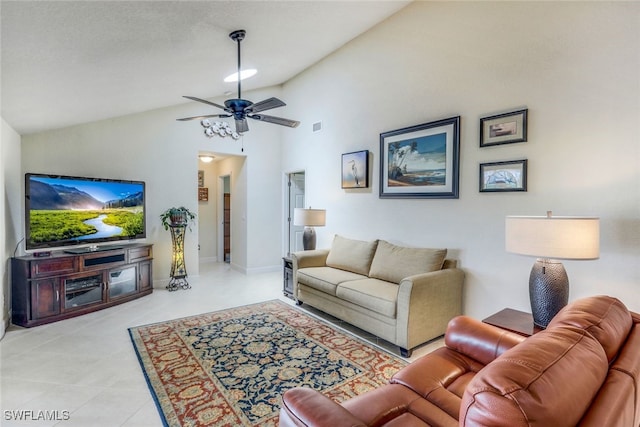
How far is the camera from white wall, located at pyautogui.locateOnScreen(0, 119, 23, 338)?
10.3 ft

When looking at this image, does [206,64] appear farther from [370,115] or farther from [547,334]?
[547,334]

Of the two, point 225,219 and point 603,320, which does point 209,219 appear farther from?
point 603,320

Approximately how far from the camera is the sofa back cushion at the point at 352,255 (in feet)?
12.7

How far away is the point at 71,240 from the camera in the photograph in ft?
12.6

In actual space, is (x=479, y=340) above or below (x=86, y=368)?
above

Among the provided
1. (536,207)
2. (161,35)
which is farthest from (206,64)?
(536,207)

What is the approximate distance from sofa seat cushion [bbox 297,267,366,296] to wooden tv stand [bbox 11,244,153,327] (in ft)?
7.48

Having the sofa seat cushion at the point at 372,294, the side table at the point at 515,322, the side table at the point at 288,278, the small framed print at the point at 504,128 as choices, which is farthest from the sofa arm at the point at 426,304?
the side table at the point at 288,278

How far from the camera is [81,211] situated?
3.91m

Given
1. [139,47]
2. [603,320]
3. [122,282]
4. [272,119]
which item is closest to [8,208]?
[122,282]

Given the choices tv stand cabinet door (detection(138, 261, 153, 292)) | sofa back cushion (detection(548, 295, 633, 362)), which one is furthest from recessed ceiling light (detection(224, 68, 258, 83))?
sofa back cushion (detection(548, 295, 633, 362))

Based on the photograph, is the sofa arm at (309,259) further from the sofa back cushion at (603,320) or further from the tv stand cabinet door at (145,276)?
the sofa back cushion at (603,320)

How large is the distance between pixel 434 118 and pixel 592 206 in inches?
65.2

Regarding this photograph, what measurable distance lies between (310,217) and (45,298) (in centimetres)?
314
